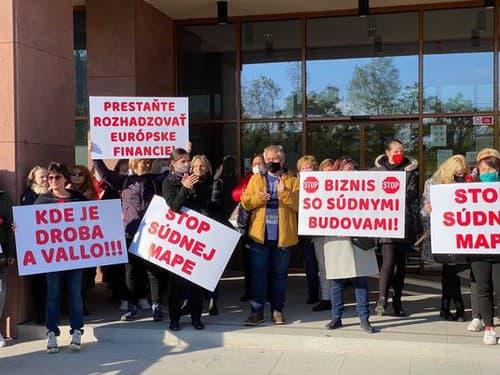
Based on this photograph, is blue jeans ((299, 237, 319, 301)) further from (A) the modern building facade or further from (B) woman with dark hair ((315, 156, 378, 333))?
(A) the modern building facade

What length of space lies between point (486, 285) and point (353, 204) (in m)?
1.41

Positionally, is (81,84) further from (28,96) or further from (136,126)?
(28,96)

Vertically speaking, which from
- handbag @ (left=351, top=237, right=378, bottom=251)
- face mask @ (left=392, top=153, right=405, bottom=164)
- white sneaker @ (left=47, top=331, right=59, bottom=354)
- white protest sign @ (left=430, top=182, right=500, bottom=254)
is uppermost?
face mask @ (left=392, top=153, right=405, bottom=164)

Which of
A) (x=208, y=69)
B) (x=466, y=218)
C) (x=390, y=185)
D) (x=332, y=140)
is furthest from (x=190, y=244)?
(x=208, y=69)

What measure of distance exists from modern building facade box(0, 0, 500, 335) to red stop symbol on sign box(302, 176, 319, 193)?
3.74m

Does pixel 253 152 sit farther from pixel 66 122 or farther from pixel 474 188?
pixel 474 188

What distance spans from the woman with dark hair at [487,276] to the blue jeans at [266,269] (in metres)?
1.81

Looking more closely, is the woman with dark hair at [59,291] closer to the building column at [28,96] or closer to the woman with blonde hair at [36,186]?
the woman with blonde hair at [36,186]

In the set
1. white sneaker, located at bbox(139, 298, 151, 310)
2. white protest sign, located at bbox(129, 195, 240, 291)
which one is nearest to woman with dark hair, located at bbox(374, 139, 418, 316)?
white protest sign, located at bbox(129, 195, 240, 291)

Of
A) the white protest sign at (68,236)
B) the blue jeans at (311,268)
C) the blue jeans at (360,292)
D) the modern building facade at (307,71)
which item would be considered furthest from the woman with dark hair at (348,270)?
the modern building facade at (307,71)

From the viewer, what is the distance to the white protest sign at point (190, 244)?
231 inches

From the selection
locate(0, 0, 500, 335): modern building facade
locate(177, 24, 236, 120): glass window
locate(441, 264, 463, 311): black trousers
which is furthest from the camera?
locate(177, 24, 236, 120): glass window

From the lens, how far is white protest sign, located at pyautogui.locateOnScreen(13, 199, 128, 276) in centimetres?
563

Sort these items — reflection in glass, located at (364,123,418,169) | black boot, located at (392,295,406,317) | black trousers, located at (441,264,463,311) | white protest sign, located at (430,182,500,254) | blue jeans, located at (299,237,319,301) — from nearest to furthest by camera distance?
white protest sign, located at (430,182,500,254) → black trousers, located at (441,264,463,311) → black boot, located at (392,295,406,317) → blue jeans, located at (299,237,319,301) → reflection in glass, located at (364,123,418,169)
